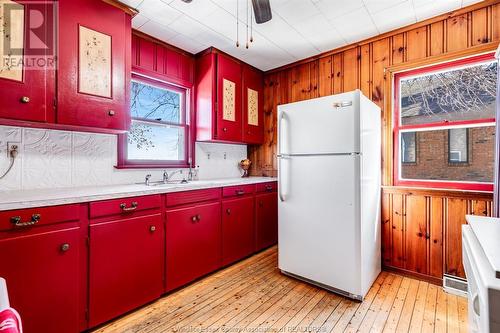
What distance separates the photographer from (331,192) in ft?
6.98

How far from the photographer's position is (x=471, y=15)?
218 centimetres

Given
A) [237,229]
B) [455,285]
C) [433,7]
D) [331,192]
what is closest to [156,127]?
[237,229]

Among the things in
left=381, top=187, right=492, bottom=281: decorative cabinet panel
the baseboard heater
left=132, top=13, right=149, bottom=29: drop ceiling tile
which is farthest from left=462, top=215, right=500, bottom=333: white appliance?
left=132, top=13, right=149, bottom=29: drop ceiling tile

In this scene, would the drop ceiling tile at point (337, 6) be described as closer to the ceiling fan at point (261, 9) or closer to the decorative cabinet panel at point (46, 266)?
the ceiling fan at point (261, 9)

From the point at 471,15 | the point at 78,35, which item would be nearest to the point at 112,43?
the point at 78,35

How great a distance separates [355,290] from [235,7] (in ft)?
8.50

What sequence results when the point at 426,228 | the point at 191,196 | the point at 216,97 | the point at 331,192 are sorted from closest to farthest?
the point at 331,192 < the point at 191,196 < the point at 426,228 < the point at 216,97

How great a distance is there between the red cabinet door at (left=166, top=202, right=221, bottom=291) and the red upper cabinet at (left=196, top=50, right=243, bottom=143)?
0.95m

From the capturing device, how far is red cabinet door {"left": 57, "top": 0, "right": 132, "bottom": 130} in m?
1.77

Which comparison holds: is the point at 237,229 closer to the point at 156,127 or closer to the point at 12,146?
the point at 156,127

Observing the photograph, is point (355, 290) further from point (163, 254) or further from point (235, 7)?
point (235, 7)

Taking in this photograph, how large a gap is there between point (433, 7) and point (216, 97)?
7.31ft

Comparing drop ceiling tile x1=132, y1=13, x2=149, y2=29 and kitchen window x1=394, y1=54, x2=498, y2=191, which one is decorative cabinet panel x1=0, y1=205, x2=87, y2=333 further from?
kitchen window x1=394, y1=54, x2=498, y2=191

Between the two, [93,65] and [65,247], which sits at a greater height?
[93,65]
